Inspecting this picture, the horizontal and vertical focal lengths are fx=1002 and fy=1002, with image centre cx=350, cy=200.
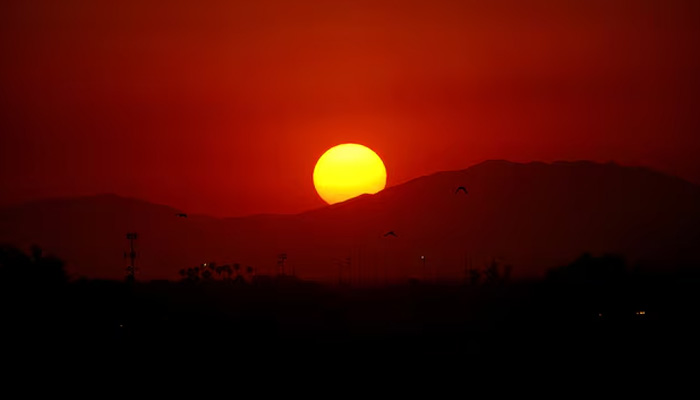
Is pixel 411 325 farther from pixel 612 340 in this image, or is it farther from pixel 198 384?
pixel 198 384

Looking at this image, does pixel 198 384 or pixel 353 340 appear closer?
pixel 198 384

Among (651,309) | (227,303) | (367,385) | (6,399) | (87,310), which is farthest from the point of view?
(227,303)

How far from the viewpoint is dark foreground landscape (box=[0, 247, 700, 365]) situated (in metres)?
111

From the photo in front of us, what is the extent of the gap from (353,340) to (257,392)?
55340mm

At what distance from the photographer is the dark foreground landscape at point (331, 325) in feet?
365

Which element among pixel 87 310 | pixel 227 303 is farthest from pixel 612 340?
pixel 227 303

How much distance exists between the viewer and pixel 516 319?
532ft

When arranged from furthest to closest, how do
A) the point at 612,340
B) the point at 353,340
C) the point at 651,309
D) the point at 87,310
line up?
the point at 651,309 → the point at 353,340 → the point at 87,310 → the point at 612,340

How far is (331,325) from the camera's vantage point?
533 feet

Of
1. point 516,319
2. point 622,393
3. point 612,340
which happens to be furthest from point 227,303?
point 622,393

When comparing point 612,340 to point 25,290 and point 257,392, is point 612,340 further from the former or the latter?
point 25,290

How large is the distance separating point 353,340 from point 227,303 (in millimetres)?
60455

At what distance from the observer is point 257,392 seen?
293 ft

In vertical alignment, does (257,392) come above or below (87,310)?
below
